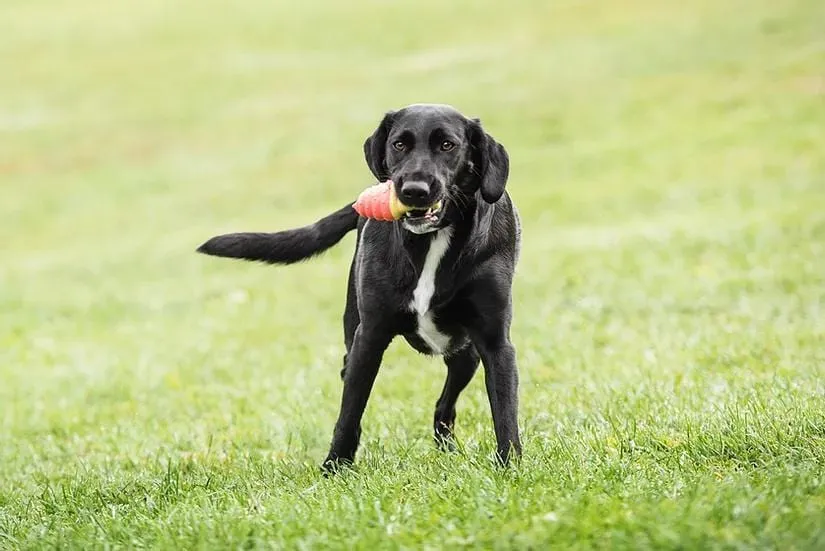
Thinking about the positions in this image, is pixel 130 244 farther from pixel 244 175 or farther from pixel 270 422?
pixel 270 422

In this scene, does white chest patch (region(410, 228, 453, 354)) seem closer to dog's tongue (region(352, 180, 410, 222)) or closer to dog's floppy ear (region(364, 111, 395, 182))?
dog's tongue (region(352, 180, 410, 222))

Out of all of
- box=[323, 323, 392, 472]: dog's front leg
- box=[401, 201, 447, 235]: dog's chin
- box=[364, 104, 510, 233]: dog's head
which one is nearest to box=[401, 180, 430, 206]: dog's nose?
box=[364, 104, 510, 233]: dog's head

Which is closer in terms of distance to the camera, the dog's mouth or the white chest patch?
the dog's mouth

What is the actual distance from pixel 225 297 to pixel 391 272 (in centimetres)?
931

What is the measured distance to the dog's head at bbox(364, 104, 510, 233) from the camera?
4.72 metres

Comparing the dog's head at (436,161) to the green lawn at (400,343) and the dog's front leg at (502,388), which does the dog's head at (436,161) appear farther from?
the green lawn at (400,343)

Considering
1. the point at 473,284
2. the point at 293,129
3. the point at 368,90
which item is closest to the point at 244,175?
the point at 293,129

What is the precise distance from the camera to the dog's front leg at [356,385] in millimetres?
5164

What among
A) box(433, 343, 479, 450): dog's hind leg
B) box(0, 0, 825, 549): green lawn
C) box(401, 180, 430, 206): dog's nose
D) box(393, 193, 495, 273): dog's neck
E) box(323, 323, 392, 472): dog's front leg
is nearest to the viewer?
box(0, 0, 825, 549): green lawn

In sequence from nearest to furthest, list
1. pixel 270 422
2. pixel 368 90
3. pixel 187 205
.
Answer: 1. pixel 270 422
2. pixel 187 205
3. pixel 368 90

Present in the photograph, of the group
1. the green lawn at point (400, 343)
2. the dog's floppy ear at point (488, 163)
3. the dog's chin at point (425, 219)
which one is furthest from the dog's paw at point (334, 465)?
the dog's floppy ear at point (488, 163)

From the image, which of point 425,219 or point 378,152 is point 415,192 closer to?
point 425,219

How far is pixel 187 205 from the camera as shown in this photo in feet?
74.7

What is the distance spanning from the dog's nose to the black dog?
0.07 m
